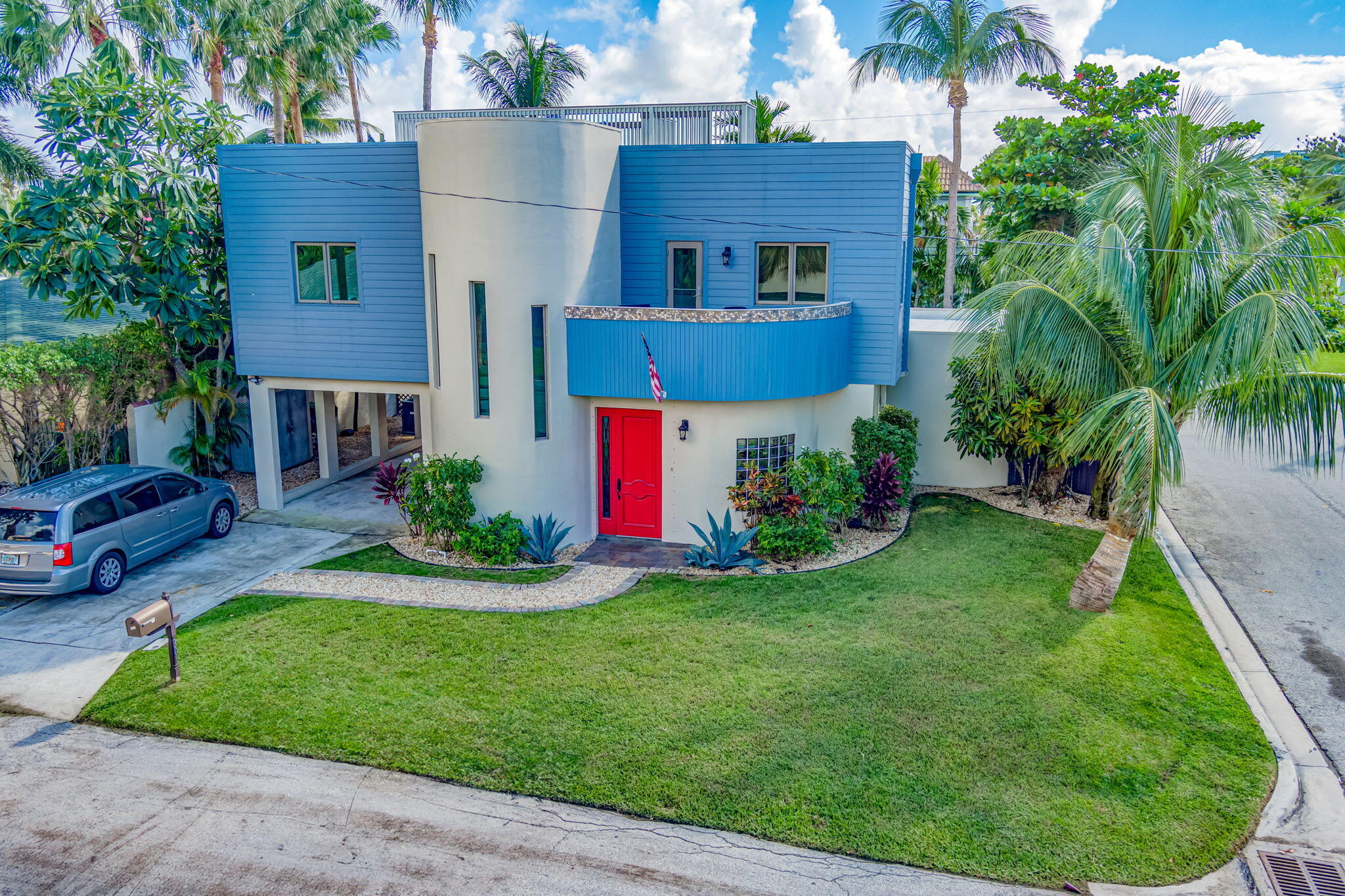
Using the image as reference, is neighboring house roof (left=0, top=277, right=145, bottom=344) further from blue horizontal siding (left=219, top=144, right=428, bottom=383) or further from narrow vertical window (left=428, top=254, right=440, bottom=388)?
narrow vertical window (left=428, top=254, right=440, bottom=388)

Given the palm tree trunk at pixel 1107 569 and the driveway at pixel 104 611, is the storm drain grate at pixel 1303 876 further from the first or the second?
the driveway at pixel 104 611

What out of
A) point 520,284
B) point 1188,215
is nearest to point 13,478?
point 520,284

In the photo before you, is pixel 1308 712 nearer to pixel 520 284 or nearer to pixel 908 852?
pixel 908 852

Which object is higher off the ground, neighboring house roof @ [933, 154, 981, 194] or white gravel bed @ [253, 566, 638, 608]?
neighboring house roof @ [933, 154, 981, 194]

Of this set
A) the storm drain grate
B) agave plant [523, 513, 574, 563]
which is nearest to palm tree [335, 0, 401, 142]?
agave plant [523, 513, 574, 563]

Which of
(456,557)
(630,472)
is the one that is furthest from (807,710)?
(456,557)

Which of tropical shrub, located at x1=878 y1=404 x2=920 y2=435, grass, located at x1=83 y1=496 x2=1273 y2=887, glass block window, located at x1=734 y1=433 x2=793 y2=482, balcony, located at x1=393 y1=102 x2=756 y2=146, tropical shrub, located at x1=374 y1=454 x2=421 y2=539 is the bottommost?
grass, located at x1=83 y1=496 x2=1273 y2=887

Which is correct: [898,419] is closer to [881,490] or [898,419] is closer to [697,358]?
[881,490]
